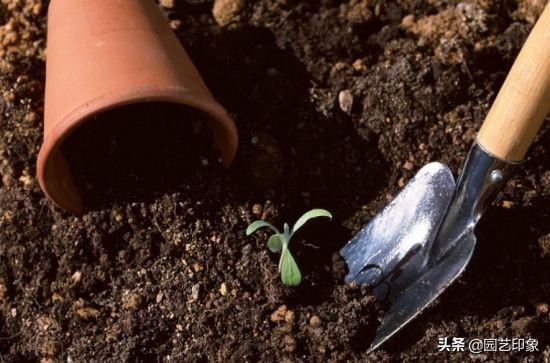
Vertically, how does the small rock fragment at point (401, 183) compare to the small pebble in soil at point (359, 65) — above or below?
below

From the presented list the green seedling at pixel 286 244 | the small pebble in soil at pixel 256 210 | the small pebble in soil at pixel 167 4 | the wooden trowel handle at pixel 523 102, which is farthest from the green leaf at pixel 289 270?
the small pebble in soil at pixel 167 4

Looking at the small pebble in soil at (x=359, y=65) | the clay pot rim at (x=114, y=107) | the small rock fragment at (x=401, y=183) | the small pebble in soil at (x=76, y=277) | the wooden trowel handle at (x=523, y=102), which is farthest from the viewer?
the small pebble in soil at (x=359, y=65)

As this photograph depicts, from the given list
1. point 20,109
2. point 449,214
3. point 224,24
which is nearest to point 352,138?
point 449,214

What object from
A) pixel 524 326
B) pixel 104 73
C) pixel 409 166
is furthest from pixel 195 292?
pixel 524 326

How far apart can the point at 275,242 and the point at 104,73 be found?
64cm

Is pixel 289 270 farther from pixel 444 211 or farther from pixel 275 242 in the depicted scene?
pixel 444 211

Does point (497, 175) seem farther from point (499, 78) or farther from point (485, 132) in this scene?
point (499, 78)

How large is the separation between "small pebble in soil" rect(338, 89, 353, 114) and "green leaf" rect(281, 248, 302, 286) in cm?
58

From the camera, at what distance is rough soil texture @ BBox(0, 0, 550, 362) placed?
2.05 meters

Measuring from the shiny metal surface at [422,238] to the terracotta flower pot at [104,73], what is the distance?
49 centimetres

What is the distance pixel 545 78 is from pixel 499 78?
0.66 m

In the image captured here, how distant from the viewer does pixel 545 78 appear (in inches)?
70.4

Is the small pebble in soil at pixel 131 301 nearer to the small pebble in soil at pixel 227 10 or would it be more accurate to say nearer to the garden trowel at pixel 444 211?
the garden trowel at pixel 444 211

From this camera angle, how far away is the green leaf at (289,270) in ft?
6.62
